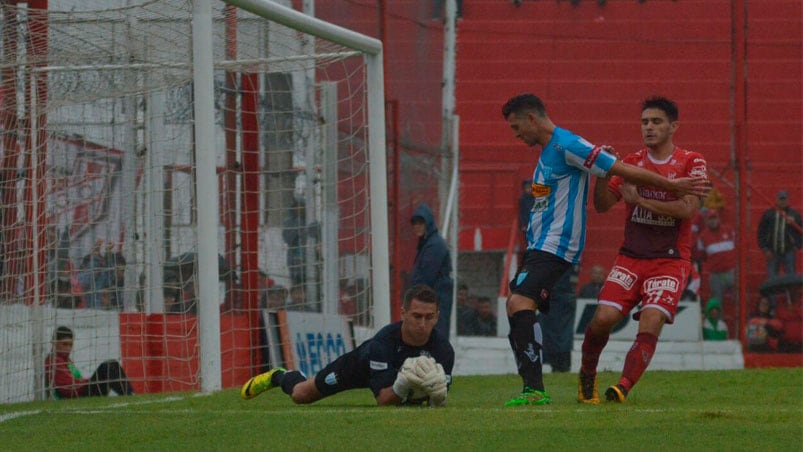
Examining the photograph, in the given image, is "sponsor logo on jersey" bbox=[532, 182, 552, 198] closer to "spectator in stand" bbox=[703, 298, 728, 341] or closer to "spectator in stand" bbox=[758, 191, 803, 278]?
"spectator in stand" bbox=[703, 298, 728, 341]

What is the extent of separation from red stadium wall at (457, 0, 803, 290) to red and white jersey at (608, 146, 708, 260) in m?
8.52

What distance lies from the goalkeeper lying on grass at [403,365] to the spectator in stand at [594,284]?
9.57 meters

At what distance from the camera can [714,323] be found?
16469 mm

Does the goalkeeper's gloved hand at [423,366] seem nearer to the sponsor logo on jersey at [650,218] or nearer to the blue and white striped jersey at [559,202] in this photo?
the blue and white striped jersey at [559,202]

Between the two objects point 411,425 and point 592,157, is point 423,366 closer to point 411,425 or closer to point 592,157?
point 411,425

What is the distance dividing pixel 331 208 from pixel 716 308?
504cm

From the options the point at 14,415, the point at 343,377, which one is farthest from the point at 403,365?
the point at 14,415

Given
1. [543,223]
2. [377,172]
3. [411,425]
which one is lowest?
[411,425]

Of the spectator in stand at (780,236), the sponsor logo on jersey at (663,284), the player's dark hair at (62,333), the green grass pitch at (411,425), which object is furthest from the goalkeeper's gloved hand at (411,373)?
the spectator in stand at (780,236)

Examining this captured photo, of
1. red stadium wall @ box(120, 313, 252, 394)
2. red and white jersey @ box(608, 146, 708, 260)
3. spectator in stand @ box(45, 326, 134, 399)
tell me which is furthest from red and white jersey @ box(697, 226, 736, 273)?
red and white jersey @ box(608, 146, 708, 260)

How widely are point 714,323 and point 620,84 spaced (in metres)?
5.38

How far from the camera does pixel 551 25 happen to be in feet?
76.0

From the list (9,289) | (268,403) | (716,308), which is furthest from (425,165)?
(268,403)

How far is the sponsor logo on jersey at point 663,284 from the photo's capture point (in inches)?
317
